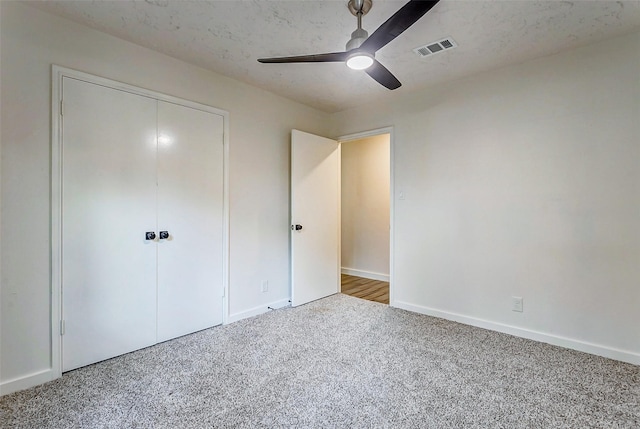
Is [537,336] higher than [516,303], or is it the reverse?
[516,303]

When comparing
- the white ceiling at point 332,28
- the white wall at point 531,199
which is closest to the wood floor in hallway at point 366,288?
the white wall at point 531,199

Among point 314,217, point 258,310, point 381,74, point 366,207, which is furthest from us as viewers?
point 366,207

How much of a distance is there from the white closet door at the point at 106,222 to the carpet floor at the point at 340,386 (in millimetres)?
227

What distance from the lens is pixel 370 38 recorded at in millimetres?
1707

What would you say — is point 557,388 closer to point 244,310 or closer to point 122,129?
point 244,310

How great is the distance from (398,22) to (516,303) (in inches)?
103

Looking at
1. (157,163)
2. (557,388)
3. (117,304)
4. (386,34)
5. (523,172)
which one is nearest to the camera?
(386,34)

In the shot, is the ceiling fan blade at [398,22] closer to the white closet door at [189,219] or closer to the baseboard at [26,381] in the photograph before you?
the white closet door at [189,219]

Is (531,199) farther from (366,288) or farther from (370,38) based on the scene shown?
(366,288)

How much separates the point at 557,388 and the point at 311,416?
5.32 ft

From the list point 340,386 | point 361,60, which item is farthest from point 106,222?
point 361,60

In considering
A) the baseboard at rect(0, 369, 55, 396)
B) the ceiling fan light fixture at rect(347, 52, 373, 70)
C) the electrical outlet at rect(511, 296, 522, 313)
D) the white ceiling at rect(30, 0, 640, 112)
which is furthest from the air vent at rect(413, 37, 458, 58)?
the baseboard at rect(0, 369, 55, 396)

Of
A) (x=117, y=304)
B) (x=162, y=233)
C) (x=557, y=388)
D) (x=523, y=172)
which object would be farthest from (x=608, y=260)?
(x=117, y=304)

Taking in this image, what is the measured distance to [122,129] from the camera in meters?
2.38
